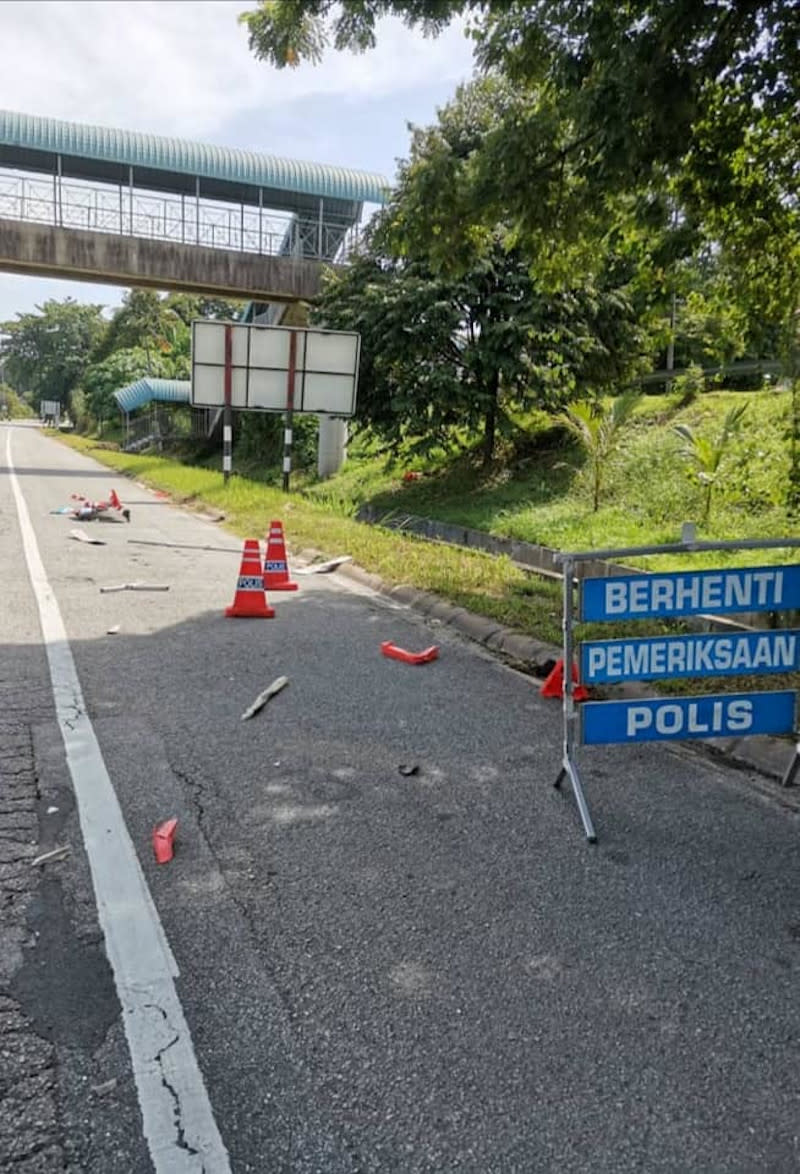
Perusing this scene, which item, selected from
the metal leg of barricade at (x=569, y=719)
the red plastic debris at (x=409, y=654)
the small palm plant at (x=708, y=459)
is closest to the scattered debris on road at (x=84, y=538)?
the red plastic debris at (x=409, y=654)

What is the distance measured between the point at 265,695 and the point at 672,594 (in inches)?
100.0

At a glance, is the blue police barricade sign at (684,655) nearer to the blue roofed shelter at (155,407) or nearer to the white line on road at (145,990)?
the white line on road at (145,990)

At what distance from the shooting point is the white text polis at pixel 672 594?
3.59m

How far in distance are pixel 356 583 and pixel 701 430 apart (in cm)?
694

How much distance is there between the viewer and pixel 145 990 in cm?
237

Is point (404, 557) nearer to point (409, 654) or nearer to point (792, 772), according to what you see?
point (409, 654)

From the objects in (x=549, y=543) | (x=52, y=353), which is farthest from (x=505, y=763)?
(x=52, y=353)

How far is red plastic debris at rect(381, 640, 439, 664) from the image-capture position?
19.9ft

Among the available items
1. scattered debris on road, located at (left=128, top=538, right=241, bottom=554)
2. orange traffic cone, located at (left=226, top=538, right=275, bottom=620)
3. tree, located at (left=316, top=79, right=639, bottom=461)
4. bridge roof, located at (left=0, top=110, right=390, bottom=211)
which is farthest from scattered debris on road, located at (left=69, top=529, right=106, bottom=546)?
bridge roof, located at (left=0, top=110, right=390, bottom=211)

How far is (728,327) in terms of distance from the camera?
25.1 feet

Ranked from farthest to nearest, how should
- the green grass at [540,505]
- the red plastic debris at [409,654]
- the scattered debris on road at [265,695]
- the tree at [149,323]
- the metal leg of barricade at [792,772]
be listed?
the tree at [149,323], the green grass at [540,505], the red plastic debris at [409,654], the scattered debris on road at [265,695], the metal leg of barricade at [792,772]

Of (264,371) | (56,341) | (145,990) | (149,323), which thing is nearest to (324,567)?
(145,990)

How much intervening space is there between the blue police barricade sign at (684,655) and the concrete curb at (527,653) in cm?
70

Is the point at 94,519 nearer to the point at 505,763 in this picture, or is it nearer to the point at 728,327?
the point at 728,327
